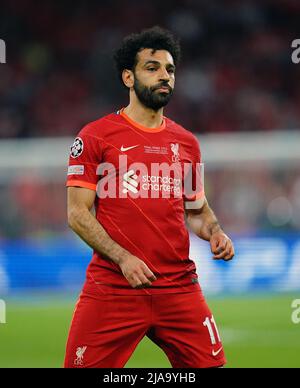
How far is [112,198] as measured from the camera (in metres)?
5.04

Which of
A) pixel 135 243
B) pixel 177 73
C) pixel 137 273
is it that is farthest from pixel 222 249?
pixel 177 73

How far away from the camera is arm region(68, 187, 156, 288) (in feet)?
15.5

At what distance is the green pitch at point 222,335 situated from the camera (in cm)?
845

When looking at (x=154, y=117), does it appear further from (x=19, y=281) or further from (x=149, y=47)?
(x=19, y=281)

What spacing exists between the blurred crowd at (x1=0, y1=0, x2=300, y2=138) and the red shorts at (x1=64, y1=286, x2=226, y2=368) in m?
15.2

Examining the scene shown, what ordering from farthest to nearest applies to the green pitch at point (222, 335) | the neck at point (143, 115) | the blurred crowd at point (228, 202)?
the blurred crowd at point (228, 202) → the green pitch at point (222, 335) → the neck at point (143, 115)

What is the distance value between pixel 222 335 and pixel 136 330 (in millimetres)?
5497

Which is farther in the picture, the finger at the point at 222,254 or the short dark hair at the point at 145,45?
the short dark hair at the point at 145,45

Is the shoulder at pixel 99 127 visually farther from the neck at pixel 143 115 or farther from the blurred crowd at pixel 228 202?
the blurred crowd at pixel 228 202

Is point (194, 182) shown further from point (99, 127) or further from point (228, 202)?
point (228, 202)

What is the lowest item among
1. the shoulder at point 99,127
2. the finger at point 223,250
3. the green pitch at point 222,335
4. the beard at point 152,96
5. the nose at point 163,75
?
the green pitch at point 222,335

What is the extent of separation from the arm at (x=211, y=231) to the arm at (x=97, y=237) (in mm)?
482

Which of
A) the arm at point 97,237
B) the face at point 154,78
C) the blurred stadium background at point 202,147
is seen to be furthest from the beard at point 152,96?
the blurred stadium background at point 202,147

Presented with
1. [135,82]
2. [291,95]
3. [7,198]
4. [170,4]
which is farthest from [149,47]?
[170,4]
